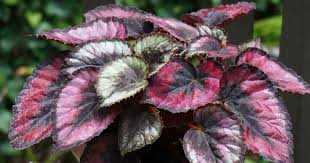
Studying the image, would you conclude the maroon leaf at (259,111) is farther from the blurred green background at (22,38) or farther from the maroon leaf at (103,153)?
the blurred green background at (22,38)

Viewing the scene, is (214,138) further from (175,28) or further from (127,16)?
(127,16)

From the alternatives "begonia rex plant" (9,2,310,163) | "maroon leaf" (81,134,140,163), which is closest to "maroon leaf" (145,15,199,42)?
"begonia rex plant" (9,2,310,163)

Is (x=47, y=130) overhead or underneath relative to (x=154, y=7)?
overhead

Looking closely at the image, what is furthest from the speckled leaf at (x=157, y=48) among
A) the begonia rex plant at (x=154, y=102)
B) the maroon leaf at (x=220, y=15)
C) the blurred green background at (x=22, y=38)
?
the blurred green background at (x=22, y=38)

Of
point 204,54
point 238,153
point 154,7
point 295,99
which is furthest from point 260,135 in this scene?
point 154,7

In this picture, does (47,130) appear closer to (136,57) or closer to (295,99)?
(136,57)

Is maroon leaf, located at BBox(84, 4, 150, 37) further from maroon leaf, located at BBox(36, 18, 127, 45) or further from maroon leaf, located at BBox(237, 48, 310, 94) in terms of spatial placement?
maroon leaf, located at BBox(237, 48, 310, 94)

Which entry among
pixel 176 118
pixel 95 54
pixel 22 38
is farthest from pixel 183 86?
pixel 22 38
